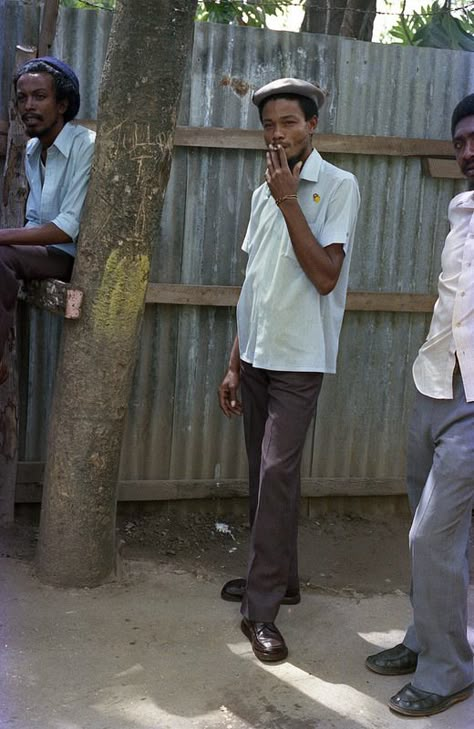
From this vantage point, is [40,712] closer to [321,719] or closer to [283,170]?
[321,719]

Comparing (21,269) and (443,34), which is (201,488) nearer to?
(21,269)

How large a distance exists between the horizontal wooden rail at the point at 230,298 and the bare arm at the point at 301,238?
4.71ft

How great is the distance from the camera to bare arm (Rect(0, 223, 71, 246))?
12.2 feet

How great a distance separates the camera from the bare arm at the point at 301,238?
10.9 feet

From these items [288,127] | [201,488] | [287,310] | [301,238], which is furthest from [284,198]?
[201,488]

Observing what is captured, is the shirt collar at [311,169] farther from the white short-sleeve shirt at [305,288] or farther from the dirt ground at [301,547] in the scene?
the dirt ground at [301,547]

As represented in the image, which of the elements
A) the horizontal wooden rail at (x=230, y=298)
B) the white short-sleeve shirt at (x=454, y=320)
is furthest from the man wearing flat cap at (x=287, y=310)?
the horizontal wooden rail at (x=230, y=298)

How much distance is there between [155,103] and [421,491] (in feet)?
5.84

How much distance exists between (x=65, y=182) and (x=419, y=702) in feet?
8.06

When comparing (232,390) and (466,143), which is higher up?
(466,143)

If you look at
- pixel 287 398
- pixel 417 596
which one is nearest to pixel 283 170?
pixel 287 398

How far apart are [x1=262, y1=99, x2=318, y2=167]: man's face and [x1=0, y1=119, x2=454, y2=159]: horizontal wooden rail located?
121 cm

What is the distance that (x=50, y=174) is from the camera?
394 cm

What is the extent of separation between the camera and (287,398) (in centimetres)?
350
